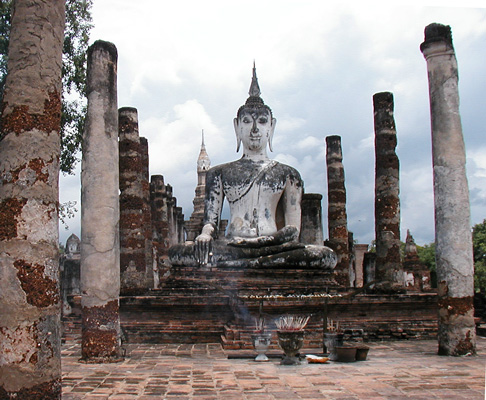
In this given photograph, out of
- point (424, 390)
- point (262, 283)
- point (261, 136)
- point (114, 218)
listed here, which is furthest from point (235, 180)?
Result: point (424, 390)

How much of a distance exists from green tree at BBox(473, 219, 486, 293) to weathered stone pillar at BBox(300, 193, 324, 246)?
13.5 m

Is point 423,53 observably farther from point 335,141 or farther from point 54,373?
point 335,141

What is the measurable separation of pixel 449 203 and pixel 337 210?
790cm

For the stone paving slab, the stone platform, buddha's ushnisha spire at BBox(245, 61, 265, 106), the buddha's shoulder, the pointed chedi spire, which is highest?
the pointed chedi spire

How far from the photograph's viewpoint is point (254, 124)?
1106 centimetres

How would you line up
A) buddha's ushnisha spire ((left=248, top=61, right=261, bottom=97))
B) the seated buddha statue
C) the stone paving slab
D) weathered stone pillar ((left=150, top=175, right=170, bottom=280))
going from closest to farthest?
the stone paving slab < the seated buddha statue < buddha's ushnisha spire ((left=248, top=61, right=261, bottom=97)) < weathered stone pillar ((left=150, top=175, right=170, bottom=280))

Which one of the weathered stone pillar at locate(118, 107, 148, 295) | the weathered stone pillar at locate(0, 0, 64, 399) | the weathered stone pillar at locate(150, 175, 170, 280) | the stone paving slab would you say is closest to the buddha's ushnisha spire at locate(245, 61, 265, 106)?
the weathered stone pillar at locate(118, 107, 148, 295)

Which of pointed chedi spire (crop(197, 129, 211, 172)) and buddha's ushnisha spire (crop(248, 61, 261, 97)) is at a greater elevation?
pointed chedi spire (crop(197, 129, 211, 172))

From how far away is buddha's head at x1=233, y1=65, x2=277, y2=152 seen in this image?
11.0 m

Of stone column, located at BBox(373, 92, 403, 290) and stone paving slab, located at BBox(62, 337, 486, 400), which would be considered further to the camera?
stone column, located at BBox(373, 92, 403, 290)

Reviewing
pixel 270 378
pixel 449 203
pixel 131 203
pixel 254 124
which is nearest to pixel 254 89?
pixel 254 124

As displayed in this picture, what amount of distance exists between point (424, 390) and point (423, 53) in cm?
456

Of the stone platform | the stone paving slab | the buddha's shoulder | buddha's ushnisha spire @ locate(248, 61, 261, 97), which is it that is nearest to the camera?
the stone paving slab

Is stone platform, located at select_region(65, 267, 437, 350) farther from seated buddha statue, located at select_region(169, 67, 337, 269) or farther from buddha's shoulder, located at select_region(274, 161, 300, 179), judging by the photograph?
buddha's shoulder, located at select_region(274, 161, 300, 179)
